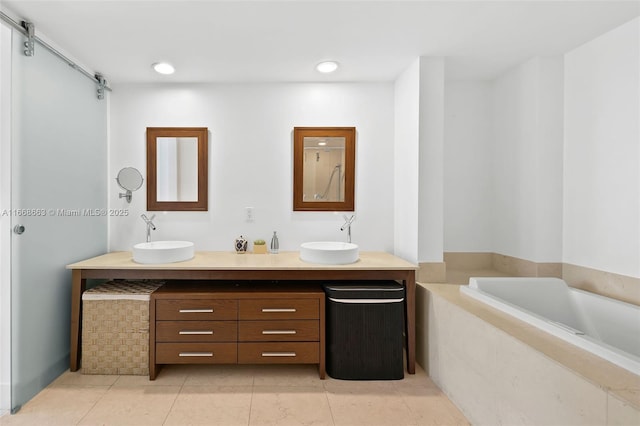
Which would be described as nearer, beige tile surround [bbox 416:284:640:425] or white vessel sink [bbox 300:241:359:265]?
beige tile surround [bbox 416:284:640:425]

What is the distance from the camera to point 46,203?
2184 millimetres

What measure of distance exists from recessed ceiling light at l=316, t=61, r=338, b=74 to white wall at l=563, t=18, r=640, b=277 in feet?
5.44

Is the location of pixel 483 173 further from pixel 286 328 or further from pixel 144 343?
pixel 144 343

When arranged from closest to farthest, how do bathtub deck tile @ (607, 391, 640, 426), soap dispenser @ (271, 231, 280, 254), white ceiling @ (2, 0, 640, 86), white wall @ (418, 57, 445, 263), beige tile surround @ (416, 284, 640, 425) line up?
1. bathtub deck tile @ (607, 391, 640, 426)
2. beige tile surround @ (416, 284, 640, 425)
3. white ceiling @ (2, 0, 640, 86)
4. white wall @ (418, 57, 445, 263)
5. soap dispenser @ (271, 231, 280, 254)

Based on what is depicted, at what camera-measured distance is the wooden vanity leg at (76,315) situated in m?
2.29

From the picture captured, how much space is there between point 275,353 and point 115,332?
1.07 metres

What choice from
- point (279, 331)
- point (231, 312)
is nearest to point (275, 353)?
point (279, 331)

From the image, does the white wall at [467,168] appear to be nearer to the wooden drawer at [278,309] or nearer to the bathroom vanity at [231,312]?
the bathroom vanity at [231,312]

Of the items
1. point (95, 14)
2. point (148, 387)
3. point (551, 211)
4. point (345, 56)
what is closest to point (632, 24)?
point (551, 211)

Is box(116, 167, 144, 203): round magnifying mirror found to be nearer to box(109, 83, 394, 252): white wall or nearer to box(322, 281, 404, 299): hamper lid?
box(109, 83, 394, 252): white wall

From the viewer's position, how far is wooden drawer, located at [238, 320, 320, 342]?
2283 millimetres

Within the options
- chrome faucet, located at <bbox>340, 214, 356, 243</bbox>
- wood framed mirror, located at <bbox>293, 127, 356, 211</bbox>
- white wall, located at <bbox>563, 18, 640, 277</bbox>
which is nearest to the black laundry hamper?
chrome faucet, located at <bbox>340, 214, 356, 243</bbox>

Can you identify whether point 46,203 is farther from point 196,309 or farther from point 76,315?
point 196,309

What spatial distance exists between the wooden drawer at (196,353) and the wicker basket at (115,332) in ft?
0.46
